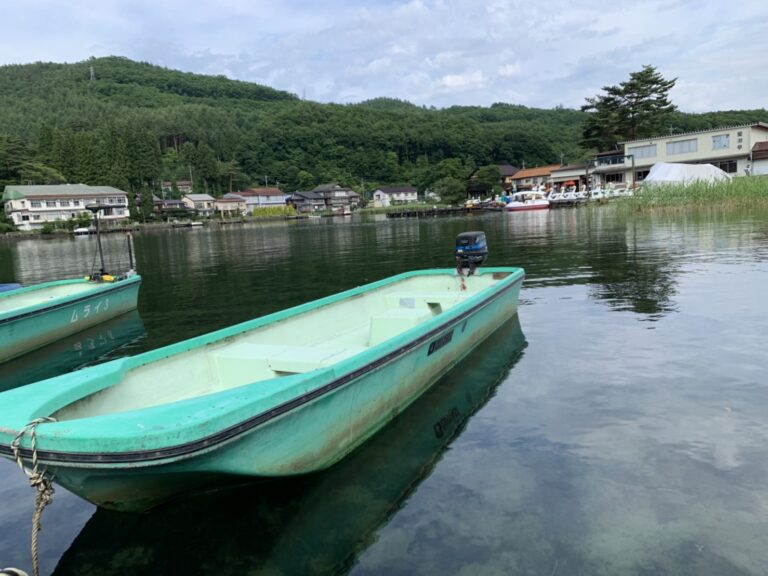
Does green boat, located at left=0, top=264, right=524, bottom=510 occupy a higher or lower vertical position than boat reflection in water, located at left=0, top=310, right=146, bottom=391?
higher

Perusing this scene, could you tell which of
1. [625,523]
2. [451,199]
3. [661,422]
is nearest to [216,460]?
[625,523]

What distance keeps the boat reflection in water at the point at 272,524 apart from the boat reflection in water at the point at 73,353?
20.9 feet

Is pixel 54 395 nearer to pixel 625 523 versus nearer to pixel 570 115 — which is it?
pixel 625 523

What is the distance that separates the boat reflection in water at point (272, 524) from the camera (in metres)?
4.19

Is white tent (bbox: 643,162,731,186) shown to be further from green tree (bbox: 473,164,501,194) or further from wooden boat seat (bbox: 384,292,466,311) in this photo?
green tree (bbox: 473,164,501,194)

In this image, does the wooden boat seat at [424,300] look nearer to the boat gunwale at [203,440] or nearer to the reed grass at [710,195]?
the boat gunwale at [203,440]

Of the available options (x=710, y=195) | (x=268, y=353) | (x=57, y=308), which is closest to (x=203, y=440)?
(x=268, y=353)

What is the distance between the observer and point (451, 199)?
104m

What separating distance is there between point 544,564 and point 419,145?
15041cm

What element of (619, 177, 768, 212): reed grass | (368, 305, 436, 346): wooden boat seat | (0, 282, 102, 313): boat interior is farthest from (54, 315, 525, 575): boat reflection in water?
(619, 177, 768, 212): reed grass

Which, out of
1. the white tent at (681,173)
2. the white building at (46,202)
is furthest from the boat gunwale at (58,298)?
the white building at (46,202)

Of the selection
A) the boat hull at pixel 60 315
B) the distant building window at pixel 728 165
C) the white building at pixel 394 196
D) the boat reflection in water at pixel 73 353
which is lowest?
the boat reflection in water at pixel 73 353

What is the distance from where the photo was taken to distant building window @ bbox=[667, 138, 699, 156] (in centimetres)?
5925

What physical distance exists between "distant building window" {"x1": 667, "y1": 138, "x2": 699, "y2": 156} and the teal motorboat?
204 ft
